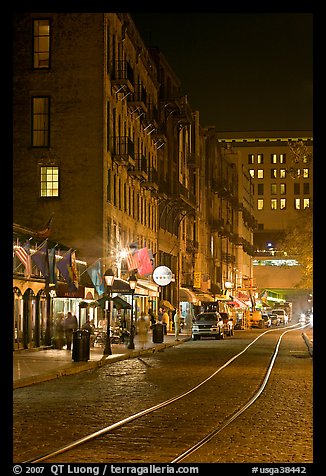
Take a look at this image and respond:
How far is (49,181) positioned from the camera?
4959 centimetres

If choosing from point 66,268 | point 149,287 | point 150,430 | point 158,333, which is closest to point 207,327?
point 149,287

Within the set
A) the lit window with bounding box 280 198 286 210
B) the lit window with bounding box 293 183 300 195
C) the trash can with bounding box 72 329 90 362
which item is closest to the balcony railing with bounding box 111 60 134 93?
the trash can with bounding box 72 329 90 362

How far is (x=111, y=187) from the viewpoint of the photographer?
5084 centimetres

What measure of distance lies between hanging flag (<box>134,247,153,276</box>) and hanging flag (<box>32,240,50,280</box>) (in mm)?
17303

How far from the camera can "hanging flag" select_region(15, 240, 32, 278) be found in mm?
33750

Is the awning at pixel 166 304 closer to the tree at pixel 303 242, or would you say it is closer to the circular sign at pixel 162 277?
the circular sign at pixel 162 277

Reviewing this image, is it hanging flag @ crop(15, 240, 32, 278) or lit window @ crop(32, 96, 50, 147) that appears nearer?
hanging flag @ crop(15, 240, 32, 278)

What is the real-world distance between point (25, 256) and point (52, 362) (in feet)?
17.2

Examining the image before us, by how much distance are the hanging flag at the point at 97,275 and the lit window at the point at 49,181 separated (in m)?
4.90

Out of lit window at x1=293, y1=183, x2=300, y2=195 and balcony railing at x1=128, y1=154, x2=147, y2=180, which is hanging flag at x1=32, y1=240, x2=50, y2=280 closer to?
balcony railing at x1=128, y1=154, x2=147, y2=180

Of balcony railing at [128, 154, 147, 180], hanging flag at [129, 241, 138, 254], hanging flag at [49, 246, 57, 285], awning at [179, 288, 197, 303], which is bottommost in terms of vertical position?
awning at [179, 288, 197, 303]

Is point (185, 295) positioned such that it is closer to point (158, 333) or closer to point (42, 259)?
point (158, 333)

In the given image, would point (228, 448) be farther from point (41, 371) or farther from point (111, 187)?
point (111, 187)
